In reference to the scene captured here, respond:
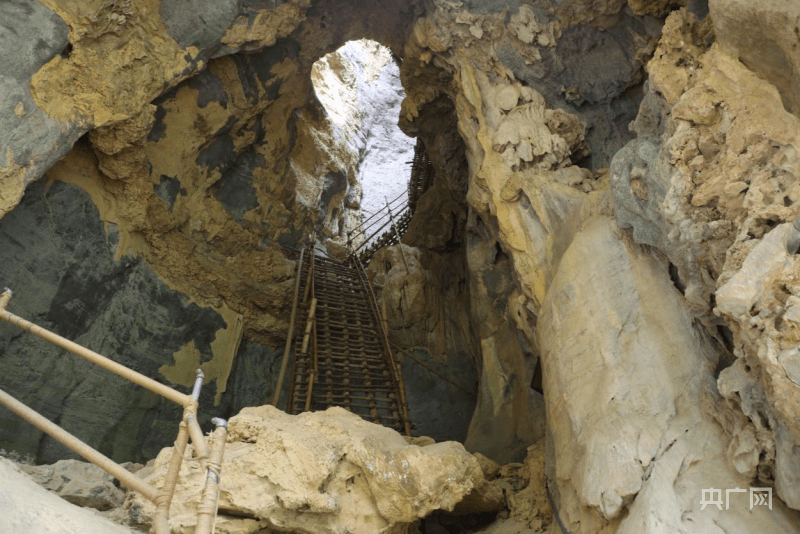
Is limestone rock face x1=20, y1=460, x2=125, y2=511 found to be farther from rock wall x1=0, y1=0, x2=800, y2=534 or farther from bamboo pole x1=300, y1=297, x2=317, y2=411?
bamboo pole x1=300, y1=297, x2=317, y2=411

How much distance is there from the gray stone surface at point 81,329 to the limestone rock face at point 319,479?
253 cm

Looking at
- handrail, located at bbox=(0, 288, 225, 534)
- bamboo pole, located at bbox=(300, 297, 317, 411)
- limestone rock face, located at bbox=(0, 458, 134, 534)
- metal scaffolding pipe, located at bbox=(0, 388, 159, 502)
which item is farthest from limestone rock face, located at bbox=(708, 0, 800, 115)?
bamboo pole, located at bbox=(300, 297, 317, 411)

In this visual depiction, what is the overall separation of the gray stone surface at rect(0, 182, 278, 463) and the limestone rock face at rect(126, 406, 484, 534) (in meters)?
2.53

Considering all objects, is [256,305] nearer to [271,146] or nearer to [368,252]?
[271,146]

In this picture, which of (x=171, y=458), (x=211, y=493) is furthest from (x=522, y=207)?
(x=211, y=493)

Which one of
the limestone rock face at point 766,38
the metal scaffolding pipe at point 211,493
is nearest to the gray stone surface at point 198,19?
the limestone rock face at point 766,38

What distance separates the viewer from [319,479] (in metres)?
3.49

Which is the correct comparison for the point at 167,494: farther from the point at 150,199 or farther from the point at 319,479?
the point at 150,199

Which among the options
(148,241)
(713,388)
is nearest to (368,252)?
(148,241)

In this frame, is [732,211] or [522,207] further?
[522,207]

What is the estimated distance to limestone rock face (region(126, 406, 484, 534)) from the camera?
3312 millimetres

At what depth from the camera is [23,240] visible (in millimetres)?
5473

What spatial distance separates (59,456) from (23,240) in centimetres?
197

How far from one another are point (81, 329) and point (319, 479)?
3788mm
